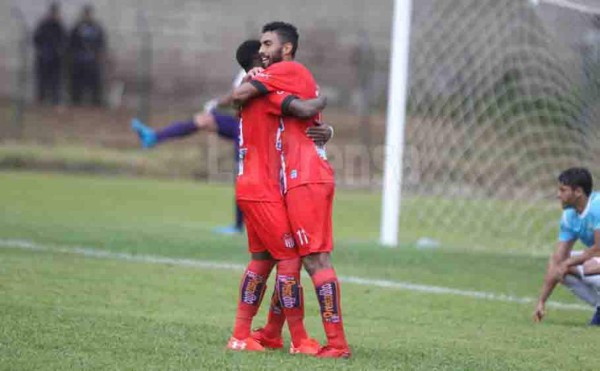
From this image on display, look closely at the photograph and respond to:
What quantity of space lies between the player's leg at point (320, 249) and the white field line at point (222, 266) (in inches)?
152

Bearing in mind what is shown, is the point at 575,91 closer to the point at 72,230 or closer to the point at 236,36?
the point at 72,230

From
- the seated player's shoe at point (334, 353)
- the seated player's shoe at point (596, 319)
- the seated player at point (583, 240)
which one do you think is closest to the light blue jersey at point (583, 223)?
the seated player at point (583, 240)

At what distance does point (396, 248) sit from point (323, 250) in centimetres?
771

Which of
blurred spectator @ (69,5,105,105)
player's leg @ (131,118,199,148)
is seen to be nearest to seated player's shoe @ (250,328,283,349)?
player's leg @ (131,118,199,148)

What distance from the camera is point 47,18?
31375 mm

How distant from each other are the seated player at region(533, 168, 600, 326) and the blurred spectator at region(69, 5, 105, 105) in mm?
22182

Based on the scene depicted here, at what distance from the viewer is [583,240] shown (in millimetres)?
10336

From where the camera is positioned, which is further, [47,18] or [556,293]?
[47,18]

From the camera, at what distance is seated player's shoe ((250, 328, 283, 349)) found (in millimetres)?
8344

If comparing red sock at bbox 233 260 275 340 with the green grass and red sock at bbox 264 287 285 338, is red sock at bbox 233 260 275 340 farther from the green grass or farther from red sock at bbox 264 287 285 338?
the green grass

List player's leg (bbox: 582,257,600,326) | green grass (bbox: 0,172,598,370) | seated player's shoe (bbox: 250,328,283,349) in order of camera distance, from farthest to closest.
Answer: player's leg (bbox: 582,257,600,326) < seated player's shoe (bbox: 250,328,283,349) < green grass (bbox: 0,172,598,370)

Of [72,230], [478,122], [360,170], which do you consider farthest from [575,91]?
[360,170]

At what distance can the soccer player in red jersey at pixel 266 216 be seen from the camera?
7961 mm

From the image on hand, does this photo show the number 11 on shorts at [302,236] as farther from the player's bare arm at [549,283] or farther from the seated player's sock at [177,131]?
the seated player's sock at [177,131]
